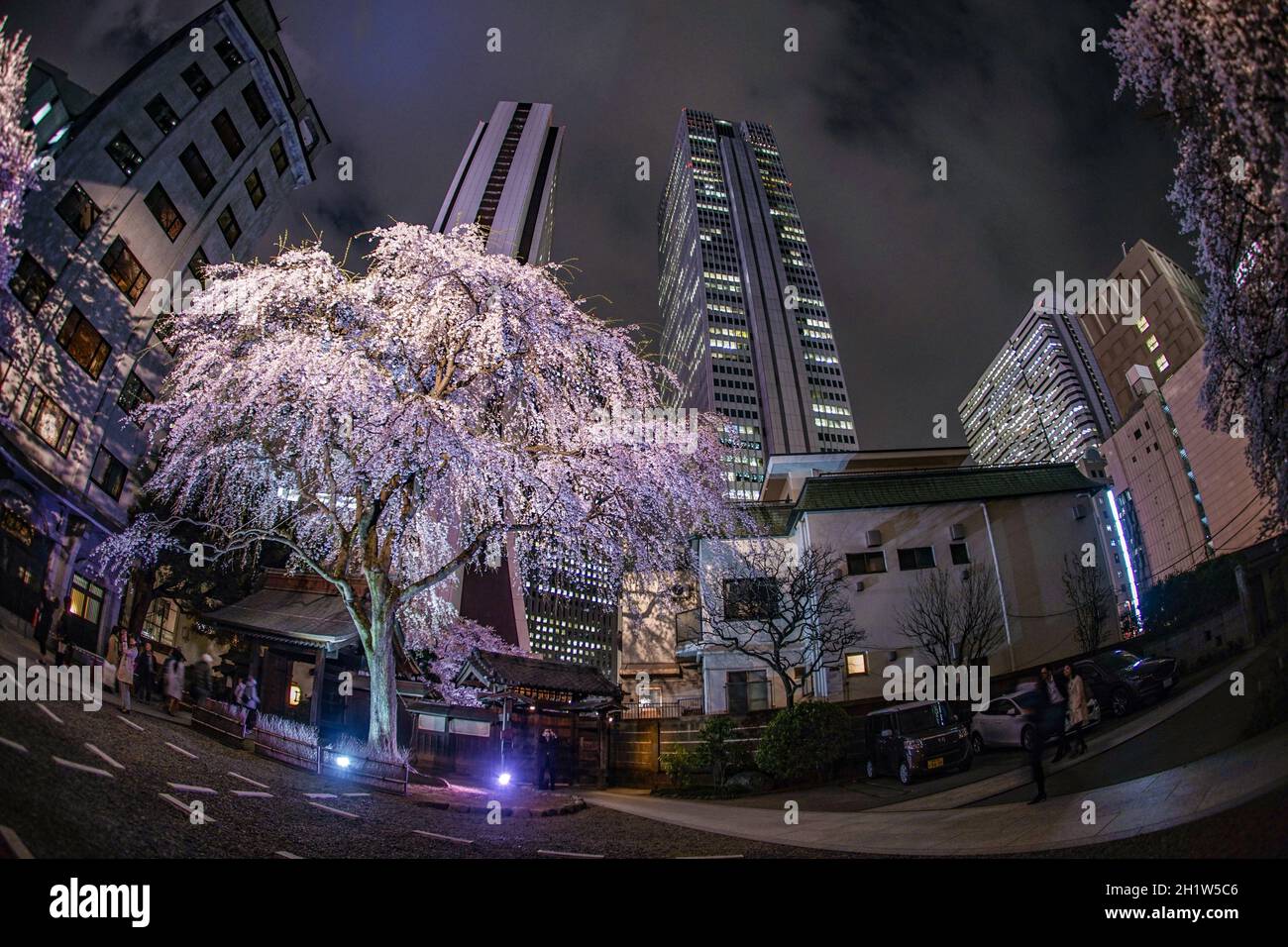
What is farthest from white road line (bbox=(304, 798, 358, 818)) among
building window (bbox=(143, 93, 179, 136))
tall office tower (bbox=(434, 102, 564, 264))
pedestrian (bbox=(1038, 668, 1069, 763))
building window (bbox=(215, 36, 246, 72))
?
tall office tower (bbox=(434, 102, 564, 264))

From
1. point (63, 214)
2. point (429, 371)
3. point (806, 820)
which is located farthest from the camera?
point (429, 371)

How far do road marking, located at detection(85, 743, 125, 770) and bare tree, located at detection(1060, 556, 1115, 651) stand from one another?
Result: 13015 mm

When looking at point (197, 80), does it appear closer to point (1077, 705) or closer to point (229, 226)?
point (229, 226)

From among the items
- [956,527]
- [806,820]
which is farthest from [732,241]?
[806,820]

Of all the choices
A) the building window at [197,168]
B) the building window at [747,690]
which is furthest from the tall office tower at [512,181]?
the building window at [747,690]

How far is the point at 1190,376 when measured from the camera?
6.77 m

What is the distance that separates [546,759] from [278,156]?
26.1m

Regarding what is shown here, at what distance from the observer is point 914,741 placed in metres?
8.25

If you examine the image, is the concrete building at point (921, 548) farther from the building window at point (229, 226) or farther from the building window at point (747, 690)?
the building window at point (229, 226)

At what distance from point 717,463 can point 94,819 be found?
1159 cm

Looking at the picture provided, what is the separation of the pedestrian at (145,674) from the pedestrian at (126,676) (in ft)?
1.62

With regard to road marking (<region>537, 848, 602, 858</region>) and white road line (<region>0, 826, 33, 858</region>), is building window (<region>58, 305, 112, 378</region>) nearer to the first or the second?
white road line (<region>0, 826, 33, 858</region>)

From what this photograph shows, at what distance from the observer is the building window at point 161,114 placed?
1515 cm
